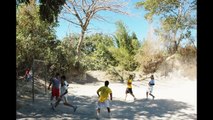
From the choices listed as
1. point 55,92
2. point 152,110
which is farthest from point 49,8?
point 152,110

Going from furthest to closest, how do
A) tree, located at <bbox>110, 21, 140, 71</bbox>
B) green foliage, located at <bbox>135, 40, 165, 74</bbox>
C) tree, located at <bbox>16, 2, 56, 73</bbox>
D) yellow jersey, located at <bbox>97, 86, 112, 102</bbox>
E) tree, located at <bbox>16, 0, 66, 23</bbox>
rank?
tree, located at <bbox>110, 21, 140, 71</bbox>
green foliage, located at <bbox>135, 40, 165, 74</bbox>
tree, located at <bbox>16, 2, 56, 73</bbox>
tree, located at <bbox>16, 0, 66, 23</bbox>
yellow jersey, located at <bbox>97, 86, 112, 102</bbox>

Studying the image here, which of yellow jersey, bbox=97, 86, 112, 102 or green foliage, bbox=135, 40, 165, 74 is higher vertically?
green foliage, bbox=135, 40, 165, 74

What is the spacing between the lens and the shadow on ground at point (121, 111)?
39.3 ft

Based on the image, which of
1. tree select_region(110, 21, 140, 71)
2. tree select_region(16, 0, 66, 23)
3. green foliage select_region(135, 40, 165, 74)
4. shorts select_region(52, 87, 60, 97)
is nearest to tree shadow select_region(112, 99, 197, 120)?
shorts select_region(52, 87, 60, 97)

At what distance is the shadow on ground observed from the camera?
39.3 feet

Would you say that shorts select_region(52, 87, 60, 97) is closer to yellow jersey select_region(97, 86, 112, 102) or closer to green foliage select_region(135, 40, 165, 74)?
yellow jersey select_region(97, 86, 112, 102)

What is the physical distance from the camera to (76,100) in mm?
17250

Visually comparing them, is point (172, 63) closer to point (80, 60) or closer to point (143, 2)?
point (143, 2)

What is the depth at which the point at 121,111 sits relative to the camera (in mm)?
13719

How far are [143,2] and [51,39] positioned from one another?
12435 millimetres

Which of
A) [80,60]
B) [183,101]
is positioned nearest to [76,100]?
[183,101]

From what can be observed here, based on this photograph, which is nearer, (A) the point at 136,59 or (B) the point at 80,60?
(B) the point at 80,60

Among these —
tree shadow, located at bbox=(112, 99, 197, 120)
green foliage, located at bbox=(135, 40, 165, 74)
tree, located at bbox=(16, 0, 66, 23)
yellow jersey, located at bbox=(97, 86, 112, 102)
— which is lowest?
tree shadow, located at bbox=(112, 99, 197, 120)
